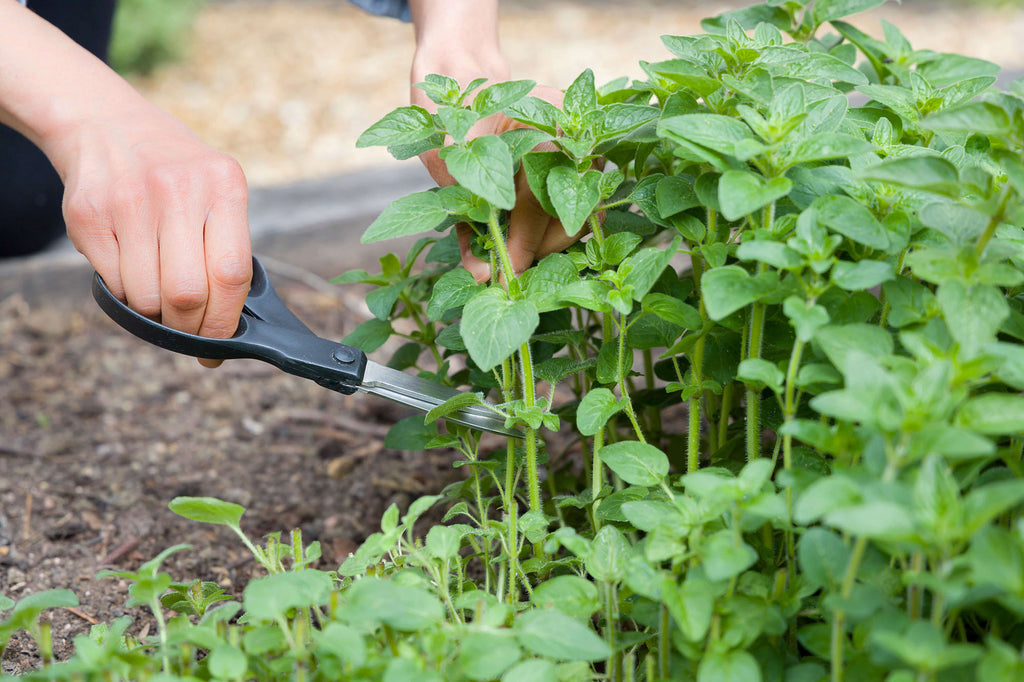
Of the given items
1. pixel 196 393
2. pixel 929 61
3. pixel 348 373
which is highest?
pixel 929 61

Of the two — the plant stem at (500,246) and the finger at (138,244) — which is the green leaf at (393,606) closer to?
the plant stem at (500,246)

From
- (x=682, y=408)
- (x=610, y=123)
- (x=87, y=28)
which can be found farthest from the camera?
(x=87, y=28)

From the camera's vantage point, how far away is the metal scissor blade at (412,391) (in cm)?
98

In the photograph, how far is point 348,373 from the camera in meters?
0.96

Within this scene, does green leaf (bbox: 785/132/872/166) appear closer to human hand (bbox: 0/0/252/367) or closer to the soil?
human hand (bbox: 0/0/252/367)

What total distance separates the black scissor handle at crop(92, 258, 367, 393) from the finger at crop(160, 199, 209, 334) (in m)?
0.03

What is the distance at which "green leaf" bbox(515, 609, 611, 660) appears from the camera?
623 mm

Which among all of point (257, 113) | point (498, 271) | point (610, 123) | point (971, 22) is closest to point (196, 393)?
point (498, 271)

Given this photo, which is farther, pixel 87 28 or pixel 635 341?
pixel 87 28

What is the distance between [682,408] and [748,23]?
77 centimetres

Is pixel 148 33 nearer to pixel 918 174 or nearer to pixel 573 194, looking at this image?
pixel 573 194

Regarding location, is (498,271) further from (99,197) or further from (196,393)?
(196,393)

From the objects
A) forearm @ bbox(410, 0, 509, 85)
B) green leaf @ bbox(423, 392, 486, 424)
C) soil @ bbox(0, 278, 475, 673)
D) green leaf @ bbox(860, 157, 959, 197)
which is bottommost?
soil @ bbox(0, 278, 475, 673)

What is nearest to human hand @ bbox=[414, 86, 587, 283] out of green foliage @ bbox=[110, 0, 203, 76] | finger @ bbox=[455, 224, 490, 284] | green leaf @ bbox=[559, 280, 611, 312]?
finger @ bbox=[455, 224, 490, 284]
